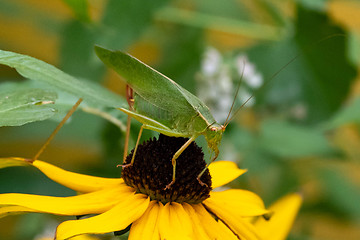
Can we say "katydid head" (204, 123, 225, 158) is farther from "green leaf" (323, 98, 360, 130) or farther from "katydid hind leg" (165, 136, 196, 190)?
"green leaf" (323, 98, 360, 130)

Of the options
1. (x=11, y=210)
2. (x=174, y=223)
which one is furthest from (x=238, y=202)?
(x=11, y=210)

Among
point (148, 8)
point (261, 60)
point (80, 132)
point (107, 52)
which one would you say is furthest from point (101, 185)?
point (261, 60)

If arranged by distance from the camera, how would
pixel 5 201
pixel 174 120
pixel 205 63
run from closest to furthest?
pixel 5 201 → pixel 174 120 → pixel 205 63

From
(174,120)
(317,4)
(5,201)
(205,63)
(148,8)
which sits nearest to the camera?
(5,201)

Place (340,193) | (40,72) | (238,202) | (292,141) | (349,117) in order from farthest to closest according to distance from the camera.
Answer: (340,193) < (292,141) < (349,117) < (238,202) < (40,72)

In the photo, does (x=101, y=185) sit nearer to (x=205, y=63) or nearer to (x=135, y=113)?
(x=135, y=113)

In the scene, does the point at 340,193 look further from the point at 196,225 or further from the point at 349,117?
the point at 196,225

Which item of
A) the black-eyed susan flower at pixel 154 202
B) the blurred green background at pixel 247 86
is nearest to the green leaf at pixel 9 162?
the black-eyed susan flower at pixel 154 202
